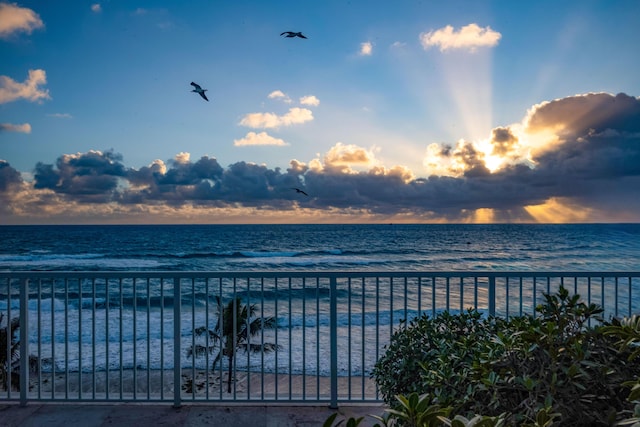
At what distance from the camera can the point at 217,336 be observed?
25.5 ft

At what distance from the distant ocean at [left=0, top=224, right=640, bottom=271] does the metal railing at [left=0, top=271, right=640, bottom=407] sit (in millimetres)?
6212

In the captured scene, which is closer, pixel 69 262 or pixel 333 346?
pixel 333 346

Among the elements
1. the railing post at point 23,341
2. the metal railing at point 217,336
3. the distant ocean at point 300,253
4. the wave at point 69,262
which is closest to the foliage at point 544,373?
the metal railing at point 217,336

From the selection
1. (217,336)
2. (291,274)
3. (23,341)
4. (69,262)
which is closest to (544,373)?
(291,274)

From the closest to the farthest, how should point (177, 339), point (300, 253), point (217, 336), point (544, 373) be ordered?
point (544, 373), point (177, 339), point (217, 336), point (300, 253)

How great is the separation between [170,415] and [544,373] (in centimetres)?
252

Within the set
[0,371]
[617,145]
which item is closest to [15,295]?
[0,371]

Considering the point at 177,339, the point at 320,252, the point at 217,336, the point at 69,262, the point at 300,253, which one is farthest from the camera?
the point at 320,252

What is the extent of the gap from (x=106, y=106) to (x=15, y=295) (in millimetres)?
7952

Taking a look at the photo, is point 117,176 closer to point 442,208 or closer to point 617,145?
point 442,208

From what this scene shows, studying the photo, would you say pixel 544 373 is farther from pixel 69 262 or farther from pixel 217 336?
pixel 69 262

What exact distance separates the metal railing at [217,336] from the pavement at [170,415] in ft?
0.20

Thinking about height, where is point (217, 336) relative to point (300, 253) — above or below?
above

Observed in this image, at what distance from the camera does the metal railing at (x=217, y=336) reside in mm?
2895
